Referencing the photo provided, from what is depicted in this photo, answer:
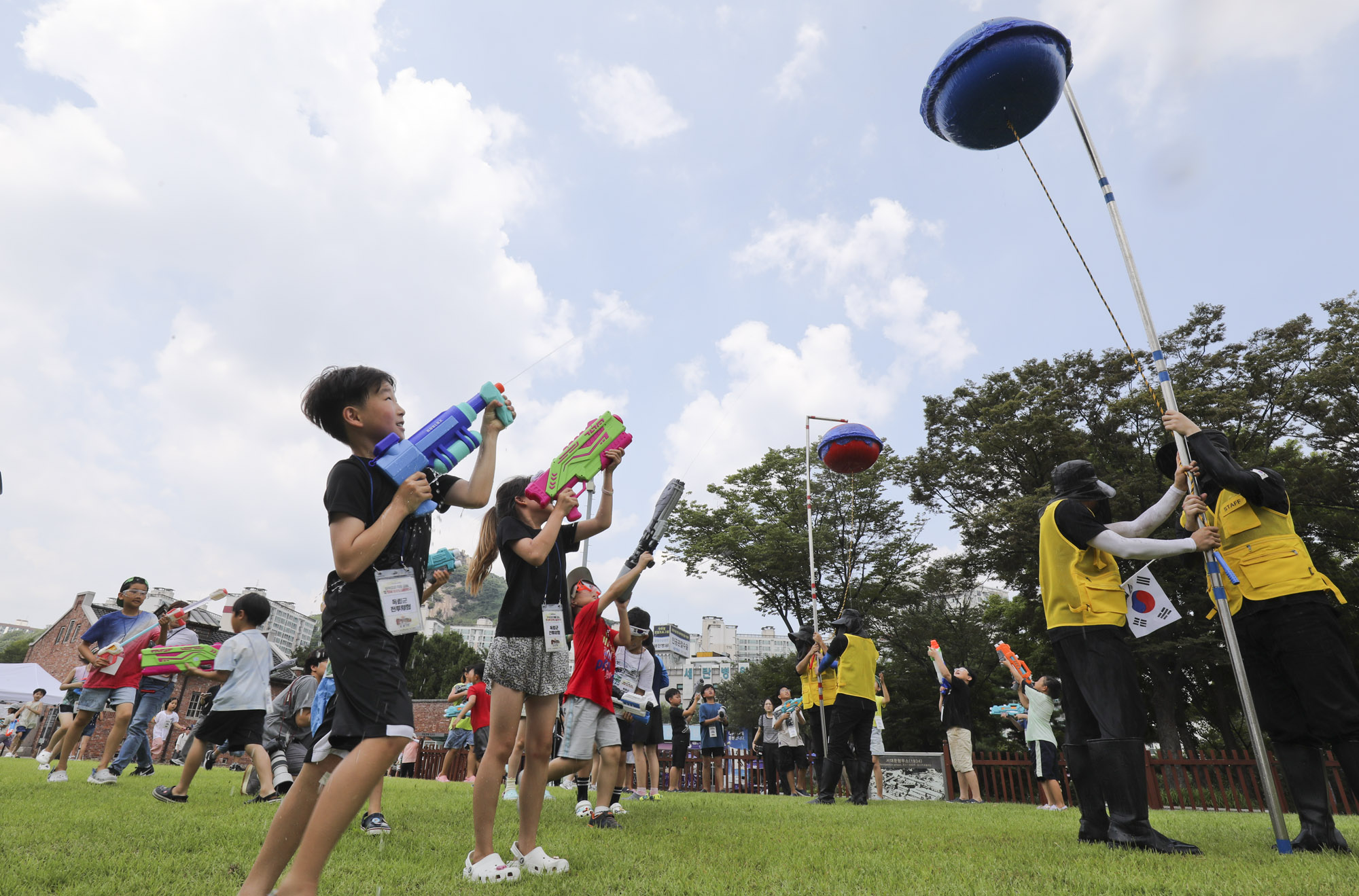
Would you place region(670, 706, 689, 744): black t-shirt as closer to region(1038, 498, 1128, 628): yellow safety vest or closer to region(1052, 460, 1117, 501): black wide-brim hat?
region(1038, 498, 1128, 628): yellow safety vest

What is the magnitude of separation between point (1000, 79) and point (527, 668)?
214 inches

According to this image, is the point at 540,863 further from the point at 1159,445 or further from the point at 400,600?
the point at 1159,445

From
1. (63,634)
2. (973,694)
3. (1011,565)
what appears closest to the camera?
(1011,565)

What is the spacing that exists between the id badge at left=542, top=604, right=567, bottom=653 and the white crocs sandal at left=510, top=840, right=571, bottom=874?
89 cm

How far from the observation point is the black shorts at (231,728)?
598 cm

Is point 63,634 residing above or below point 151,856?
above

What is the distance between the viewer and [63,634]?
48.2m

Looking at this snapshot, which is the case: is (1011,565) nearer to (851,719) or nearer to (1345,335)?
(1345,335)

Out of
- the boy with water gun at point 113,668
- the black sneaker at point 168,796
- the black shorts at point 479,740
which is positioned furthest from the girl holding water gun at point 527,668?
the black shorts at point 479,740

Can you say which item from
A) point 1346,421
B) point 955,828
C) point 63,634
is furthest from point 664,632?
point 955,828

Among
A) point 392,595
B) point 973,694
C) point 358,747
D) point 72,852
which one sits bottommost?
point 72,852

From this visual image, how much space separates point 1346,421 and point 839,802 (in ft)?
55.1

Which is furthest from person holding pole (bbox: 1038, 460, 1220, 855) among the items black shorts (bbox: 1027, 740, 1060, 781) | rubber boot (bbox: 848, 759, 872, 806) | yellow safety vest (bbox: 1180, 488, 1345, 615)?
black shorts (bbox: 1027, 740, 1060, 781)

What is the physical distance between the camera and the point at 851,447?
1162cm
